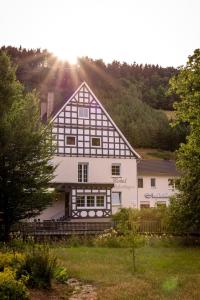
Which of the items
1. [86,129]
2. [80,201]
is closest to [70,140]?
[86,129]

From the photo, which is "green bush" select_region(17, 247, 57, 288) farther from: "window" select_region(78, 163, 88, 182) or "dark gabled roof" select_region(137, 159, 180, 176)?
"dark gabled roof" select_region(137, 159, 180, 176)

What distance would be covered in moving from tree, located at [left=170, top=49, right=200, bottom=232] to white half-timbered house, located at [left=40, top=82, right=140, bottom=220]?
15.5 m

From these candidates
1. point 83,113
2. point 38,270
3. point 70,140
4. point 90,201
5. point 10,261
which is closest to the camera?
→ point 38,270

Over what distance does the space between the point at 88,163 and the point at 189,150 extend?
25.2 meters

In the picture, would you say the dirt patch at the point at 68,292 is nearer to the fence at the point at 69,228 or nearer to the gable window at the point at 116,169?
the fence at the point at 69,228

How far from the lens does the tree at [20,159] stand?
2250 cm

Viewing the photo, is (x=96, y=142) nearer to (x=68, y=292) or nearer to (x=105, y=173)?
(x=105, y=173)

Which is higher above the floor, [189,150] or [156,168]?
[156,168]

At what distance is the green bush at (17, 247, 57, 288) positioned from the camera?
11.9m

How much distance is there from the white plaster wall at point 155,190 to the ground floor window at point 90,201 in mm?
9838

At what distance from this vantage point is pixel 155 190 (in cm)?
5284

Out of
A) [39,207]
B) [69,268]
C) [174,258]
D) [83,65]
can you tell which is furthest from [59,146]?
[83,65]

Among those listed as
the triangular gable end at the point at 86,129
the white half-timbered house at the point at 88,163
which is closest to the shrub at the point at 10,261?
the white half-timbered house at the point at 88,163

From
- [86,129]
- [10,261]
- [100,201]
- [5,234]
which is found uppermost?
[86,129]
